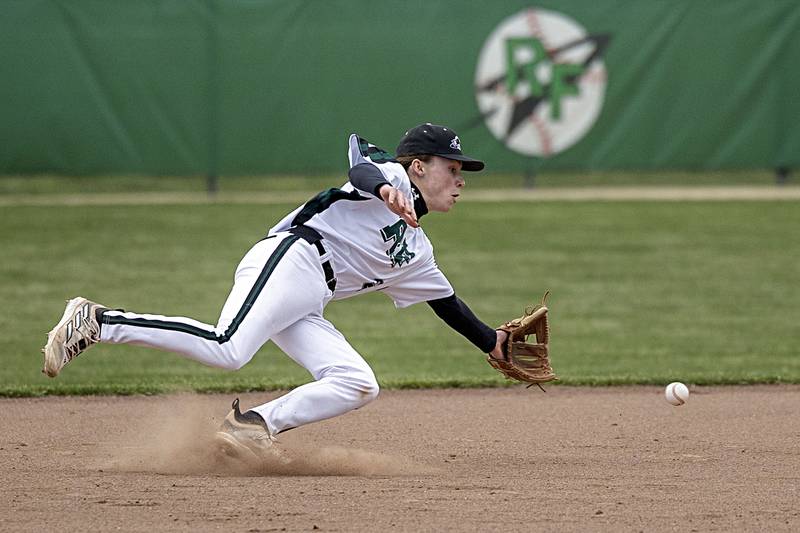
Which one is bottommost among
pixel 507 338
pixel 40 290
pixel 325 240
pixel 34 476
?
pixel 40 290

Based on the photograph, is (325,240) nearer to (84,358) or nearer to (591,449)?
(591,449)

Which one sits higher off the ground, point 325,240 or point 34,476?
point 325,240

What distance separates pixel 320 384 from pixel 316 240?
586mm

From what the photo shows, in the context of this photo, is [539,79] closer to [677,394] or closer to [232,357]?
[677,394]

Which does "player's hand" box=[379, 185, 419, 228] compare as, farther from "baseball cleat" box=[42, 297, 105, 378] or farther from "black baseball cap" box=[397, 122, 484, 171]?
"baseball cleat" box=[42, 297, 105, 378]

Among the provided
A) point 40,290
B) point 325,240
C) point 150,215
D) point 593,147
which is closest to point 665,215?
point 593,147

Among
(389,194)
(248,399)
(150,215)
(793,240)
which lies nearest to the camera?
(389,194)

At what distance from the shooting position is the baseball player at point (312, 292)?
184 inches

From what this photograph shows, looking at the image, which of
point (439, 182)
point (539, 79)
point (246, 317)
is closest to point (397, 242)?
point (439, 182)

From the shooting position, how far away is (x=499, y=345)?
18.3 feet

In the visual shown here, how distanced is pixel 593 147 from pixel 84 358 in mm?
7405

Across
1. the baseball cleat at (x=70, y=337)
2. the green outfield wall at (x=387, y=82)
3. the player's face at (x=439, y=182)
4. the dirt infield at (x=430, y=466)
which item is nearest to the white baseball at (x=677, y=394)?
the dirt infield at (x=430, y=466)

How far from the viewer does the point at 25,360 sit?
8.23m

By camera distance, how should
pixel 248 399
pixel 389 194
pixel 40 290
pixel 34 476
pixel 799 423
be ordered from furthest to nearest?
pixel 40 290, pixel 248 399, pixel 799 423, pixel 34 476, pixel 389 194
